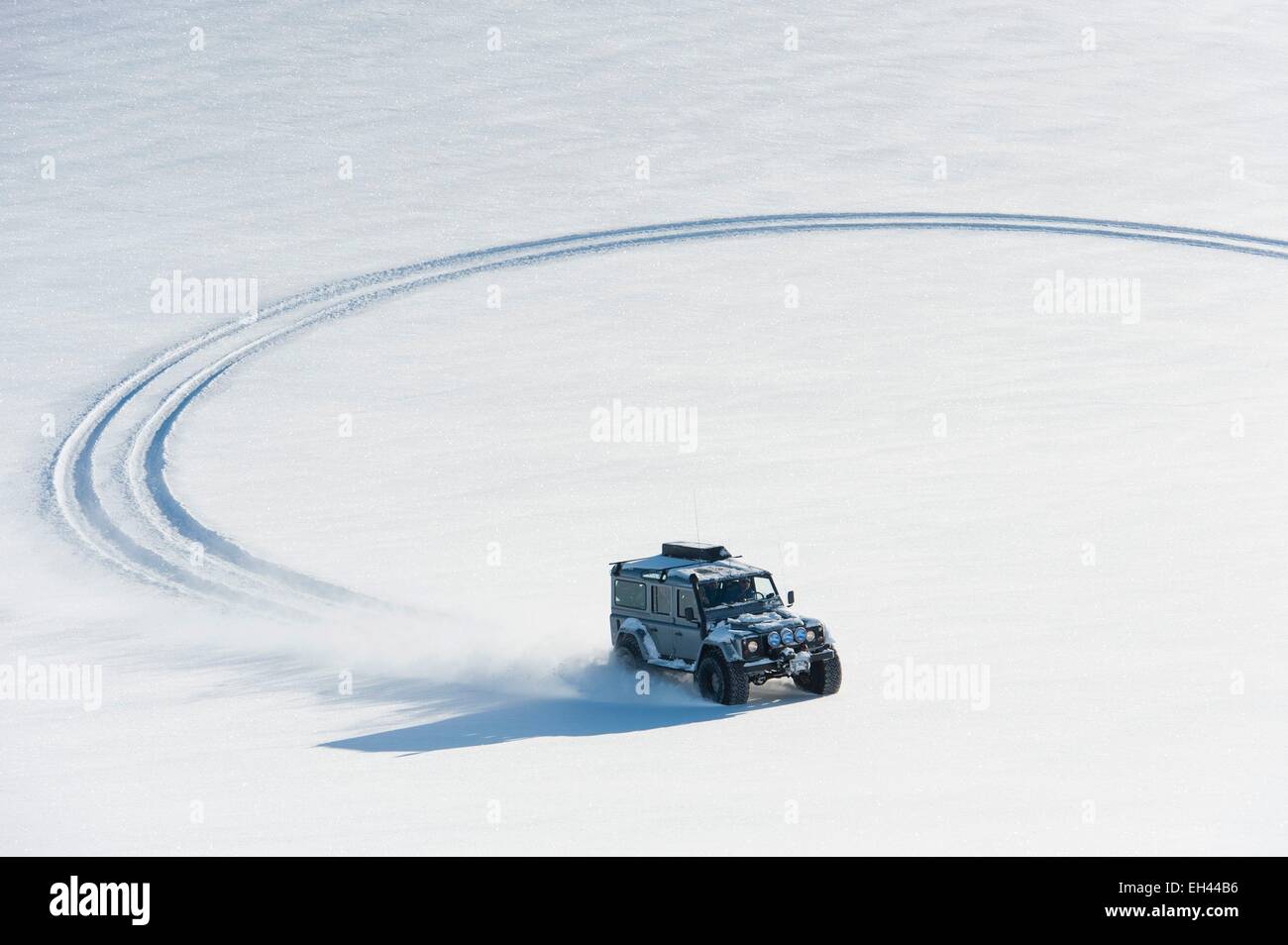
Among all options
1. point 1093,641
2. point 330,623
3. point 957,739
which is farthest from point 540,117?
point 957,739

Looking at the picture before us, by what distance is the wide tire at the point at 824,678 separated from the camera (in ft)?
53.2

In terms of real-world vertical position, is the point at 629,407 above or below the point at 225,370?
below

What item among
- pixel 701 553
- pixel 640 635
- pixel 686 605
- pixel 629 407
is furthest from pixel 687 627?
pixel 629 407

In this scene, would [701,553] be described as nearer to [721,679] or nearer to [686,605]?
[686,605]

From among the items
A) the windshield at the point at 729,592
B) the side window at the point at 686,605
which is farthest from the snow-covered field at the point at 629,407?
the windshield at the point at 729,592

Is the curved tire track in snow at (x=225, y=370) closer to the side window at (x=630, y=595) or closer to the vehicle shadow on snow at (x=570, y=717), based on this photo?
the side window at (x=630, y=595)

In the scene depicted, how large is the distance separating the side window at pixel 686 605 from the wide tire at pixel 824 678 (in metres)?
1.26

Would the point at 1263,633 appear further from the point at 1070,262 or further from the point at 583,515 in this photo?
A: the point at 1070,262

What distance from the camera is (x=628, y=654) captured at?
57.3 ft

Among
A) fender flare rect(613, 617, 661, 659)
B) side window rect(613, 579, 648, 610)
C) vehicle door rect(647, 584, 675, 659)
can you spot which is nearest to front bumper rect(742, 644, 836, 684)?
vehicle door rect(647, 584, 675, 659)

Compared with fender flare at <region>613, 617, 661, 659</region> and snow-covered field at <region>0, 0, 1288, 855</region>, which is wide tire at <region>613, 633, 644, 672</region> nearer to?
fender flare at <region>613, 617, 661, 659</region>

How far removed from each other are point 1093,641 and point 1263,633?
1.95 m

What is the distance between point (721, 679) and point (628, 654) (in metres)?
1.79

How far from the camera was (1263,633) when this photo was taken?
18.0m
